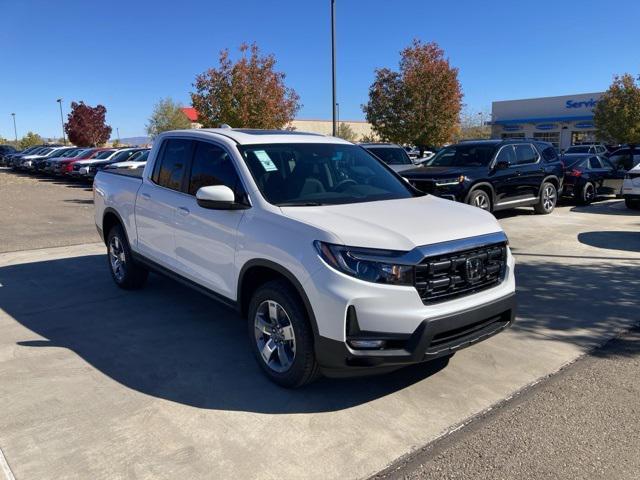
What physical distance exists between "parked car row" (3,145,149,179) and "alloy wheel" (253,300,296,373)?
1536 cm

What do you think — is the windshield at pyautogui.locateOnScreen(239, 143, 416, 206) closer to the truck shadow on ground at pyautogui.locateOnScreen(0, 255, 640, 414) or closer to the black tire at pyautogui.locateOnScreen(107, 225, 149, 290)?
the truck shadow on ground at pyautogui.locateOnScreen(0, 255, 640, 414)

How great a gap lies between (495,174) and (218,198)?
28.4ft

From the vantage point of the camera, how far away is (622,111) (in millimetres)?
31516

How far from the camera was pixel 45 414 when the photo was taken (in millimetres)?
3514

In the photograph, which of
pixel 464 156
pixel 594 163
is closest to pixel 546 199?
pixel 464 156

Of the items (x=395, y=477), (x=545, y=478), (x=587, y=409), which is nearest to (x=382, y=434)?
(x=395, y=477)

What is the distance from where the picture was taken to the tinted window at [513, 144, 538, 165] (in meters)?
12.1

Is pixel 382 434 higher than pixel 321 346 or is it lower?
lower

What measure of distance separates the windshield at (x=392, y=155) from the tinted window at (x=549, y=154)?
10.7 feet

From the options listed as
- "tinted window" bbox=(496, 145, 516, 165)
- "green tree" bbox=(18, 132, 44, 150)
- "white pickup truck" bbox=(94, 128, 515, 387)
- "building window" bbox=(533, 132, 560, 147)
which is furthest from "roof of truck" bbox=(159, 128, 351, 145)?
"green tree" bbox=(18, 132, 44, 150)

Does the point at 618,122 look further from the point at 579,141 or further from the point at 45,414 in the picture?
the point at 45,414

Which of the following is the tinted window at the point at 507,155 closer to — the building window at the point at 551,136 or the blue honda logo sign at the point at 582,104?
the blue honda logo sign at the point at 582,104

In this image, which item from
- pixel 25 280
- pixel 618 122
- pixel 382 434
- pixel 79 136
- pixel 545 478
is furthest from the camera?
pixel 79 136

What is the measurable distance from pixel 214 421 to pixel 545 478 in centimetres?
198
